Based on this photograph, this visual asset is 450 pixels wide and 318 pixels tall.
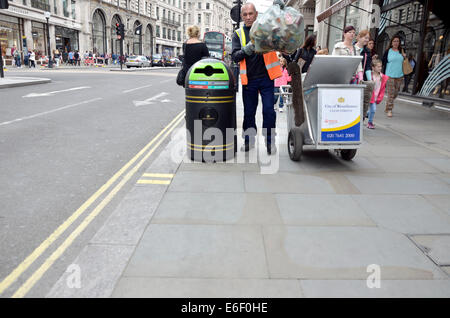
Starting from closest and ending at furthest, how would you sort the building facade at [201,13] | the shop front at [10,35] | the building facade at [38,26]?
the shop front at [10,35]
the building facade at [38,26]
the building facade at [201,13]

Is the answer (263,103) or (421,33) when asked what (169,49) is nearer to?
(421,33)

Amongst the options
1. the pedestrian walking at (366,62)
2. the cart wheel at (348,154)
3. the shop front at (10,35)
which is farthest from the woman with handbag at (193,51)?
the shop front at (10,35)

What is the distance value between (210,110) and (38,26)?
132 ft

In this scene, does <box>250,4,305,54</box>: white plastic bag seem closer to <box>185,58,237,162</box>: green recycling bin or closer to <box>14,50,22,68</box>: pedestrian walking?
<box>185,58,237,162</box>: green recycling bin

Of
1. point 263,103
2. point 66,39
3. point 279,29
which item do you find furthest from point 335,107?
point 66,39

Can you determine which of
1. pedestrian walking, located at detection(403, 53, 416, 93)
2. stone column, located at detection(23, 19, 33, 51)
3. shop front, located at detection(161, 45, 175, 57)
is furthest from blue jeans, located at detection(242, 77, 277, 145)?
shop front, located at detection(161, 45, 175, 57)

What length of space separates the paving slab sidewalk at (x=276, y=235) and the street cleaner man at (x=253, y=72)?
2.53ft

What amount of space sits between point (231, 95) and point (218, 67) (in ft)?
1.39

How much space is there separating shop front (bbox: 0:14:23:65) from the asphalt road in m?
26.0

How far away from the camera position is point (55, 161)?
5285 mm

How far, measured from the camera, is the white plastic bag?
4195 mm

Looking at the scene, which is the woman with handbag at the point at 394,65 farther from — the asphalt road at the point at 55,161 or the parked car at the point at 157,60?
the parked car at the point at 157,60

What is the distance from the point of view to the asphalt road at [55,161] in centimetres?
299
